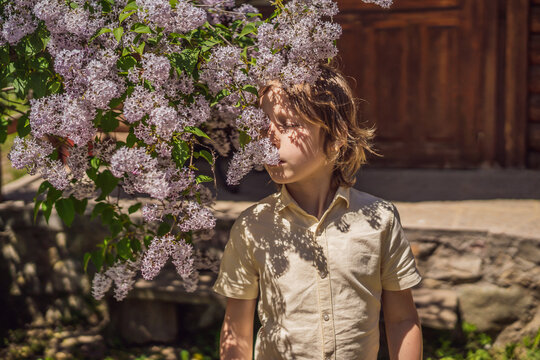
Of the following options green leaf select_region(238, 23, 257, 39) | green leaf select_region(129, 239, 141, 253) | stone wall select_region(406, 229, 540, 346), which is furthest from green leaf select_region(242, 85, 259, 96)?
stone wall select_region(406, 229, 540, 346)

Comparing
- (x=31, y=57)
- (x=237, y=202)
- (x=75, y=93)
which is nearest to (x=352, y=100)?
(x=75, y=93)

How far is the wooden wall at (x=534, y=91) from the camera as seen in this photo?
5531 millimetres

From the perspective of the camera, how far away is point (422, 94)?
5852 mm

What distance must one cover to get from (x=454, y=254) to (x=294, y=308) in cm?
226

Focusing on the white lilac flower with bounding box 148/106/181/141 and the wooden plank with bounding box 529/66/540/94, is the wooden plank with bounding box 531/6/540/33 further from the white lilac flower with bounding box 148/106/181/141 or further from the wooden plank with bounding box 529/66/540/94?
the white lilac flower with bounding box 148/106/181/141

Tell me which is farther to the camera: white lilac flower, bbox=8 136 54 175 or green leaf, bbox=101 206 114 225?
green leaf, bbox=101 206 114 225

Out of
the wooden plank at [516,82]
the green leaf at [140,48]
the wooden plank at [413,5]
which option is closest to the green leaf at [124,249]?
the green leaf at [140,48]

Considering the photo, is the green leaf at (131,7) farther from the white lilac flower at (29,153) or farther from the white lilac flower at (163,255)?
the white lilac flower at (163,255)

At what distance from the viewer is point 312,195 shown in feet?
7.40

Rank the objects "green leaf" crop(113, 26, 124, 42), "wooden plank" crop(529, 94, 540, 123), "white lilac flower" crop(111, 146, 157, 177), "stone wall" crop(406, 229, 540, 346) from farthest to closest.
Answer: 1. "wooden plank" crop(529, 94, 540, 123)
2. "stone wall" crop(406, 229, 540, 346)
3. "green leaf" crop(113, 26, 124, 42)
4. "white lilac flower" crop(111, 146, 157, 177)

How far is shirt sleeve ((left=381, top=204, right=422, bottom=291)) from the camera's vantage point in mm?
2166

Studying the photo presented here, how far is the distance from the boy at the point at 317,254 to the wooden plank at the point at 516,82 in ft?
12.4

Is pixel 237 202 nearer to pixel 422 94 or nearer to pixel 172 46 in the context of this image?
pixel 422 94

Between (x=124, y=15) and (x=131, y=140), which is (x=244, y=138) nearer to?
(x=131, y=140)
